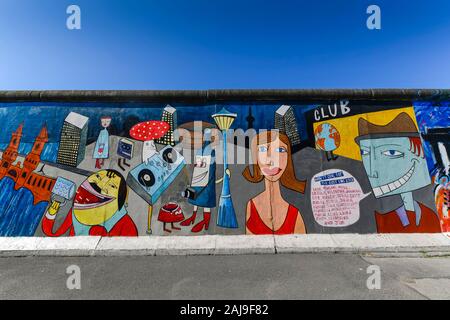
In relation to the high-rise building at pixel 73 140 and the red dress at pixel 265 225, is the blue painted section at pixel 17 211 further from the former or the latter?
the red dress at pixel 265 225

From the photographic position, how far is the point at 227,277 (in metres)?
4.42

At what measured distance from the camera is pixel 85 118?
6.75m

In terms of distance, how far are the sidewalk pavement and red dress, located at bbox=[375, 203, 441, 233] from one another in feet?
0.48

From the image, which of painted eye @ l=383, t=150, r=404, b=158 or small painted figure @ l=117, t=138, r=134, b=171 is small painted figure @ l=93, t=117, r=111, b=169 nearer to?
small painted figure @ l=117, t=138, r=134, b=171

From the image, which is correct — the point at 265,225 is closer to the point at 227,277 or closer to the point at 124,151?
the point at 227,277

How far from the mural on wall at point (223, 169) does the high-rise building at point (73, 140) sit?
0.03 metres

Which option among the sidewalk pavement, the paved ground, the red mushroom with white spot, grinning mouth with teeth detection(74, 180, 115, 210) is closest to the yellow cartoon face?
grinning mouth with teeth detection(74, 180, 115, 210)

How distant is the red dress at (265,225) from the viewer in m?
6.32

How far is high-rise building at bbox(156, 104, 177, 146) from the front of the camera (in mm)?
6637

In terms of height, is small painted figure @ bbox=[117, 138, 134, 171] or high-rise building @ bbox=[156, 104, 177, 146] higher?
high-rise building @ bbox=[156, 104, 177, 146]

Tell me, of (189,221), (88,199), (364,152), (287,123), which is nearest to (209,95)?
(287,123)
